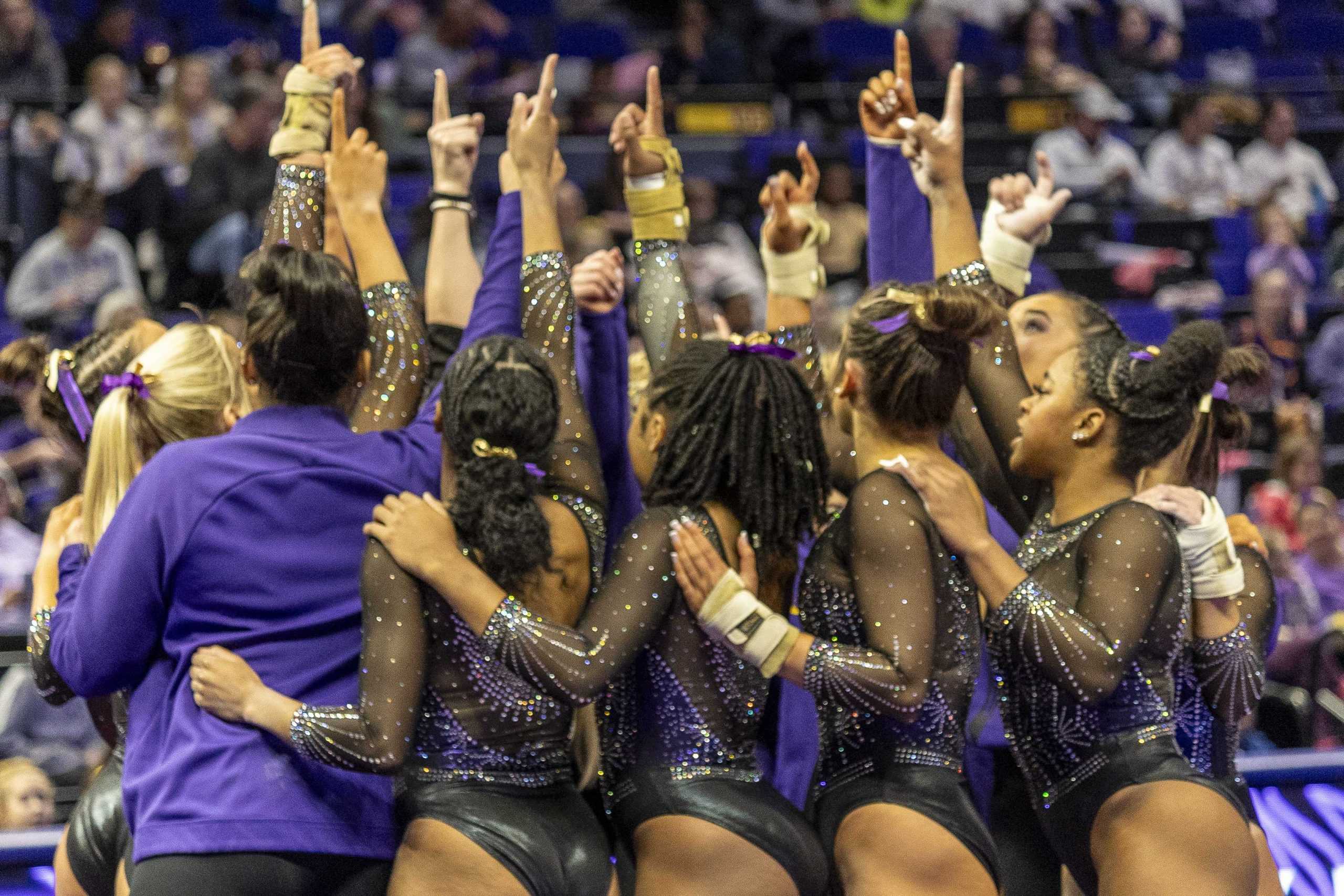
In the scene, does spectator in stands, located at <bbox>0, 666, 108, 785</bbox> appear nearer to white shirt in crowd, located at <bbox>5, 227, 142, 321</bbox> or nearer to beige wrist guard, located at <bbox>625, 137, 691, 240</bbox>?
beige wrist guard, located at <bbox>625, 137, 691, 240</bbox>

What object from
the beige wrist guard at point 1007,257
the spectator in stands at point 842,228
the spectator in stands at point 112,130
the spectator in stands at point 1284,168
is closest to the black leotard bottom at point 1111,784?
the beige wrist guard at point 1007,257

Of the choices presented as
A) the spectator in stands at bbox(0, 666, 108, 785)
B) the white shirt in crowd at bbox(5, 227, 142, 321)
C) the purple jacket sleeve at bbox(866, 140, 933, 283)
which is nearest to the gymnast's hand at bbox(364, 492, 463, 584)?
the purple jacket sleeve at bbox(866, 140, 933, 283)

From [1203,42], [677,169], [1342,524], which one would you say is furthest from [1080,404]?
[1203,42]

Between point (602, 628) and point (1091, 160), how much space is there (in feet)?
27.6

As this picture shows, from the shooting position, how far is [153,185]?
7.52 meters

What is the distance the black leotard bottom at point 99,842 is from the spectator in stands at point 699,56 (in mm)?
8153

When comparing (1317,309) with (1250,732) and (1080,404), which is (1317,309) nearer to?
(1250,732)

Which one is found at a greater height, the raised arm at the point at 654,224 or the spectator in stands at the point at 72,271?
the raised arm at the point at 654,224

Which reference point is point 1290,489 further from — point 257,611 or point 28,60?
point 28,60

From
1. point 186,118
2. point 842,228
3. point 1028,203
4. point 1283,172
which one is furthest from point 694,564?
point 1283,172

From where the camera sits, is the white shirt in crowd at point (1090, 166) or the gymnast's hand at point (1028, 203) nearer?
the gymnast's hand at point (1028, 203)

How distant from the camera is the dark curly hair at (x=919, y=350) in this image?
2.51m

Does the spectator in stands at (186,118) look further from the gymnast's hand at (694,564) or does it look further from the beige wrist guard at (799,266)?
the gymnast's hand at (694,564)

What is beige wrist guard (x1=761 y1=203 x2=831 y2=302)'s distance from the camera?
3133 millimetres
